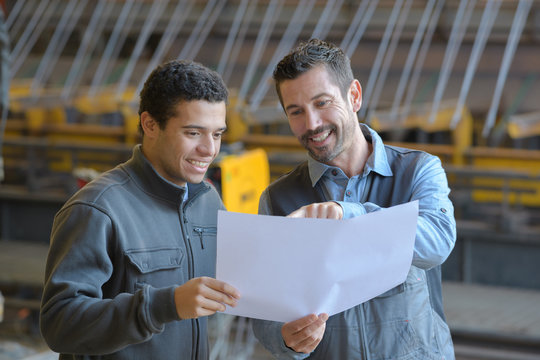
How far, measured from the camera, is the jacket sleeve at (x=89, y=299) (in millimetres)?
1356

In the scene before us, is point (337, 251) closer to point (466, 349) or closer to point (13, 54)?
A: point (466, 349)

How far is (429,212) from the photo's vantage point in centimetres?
150

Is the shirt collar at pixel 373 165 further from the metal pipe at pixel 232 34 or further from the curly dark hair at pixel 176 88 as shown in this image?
the metal pipe at pixel 232 34

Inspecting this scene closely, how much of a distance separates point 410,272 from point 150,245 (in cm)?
56

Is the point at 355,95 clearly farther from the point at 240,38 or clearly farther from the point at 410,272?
the point at 240,38

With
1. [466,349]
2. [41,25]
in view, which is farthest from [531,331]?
[41,25]

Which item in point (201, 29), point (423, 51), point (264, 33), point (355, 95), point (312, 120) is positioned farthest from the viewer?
point (201, 29)

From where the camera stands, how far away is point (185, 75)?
1.55 m

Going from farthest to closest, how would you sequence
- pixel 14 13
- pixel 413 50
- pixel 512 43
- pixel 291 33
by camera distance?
pixel 14 13
pixel 291 33
pixel 413 50
pixel 512 43

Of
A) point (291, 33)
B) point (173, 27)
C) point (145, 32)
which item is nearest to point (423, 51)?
point (291, 33)

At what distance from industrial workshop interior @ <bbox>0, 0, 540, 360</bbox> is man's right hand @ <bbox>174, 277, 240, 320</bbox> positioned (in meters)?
2.45

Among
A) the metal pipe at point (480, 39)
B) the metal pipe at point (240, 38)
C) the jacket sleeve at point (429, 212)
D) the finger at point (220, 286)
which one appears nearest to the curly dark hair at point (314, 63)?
the jacket sleeve at point (429, 212)

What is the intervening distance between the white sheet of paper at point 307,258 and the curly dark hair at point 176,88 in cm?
35

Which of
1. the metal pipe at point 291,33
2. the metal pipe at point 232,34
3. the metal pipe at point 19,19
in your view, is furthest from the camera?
the metal pipe at point 19,19
